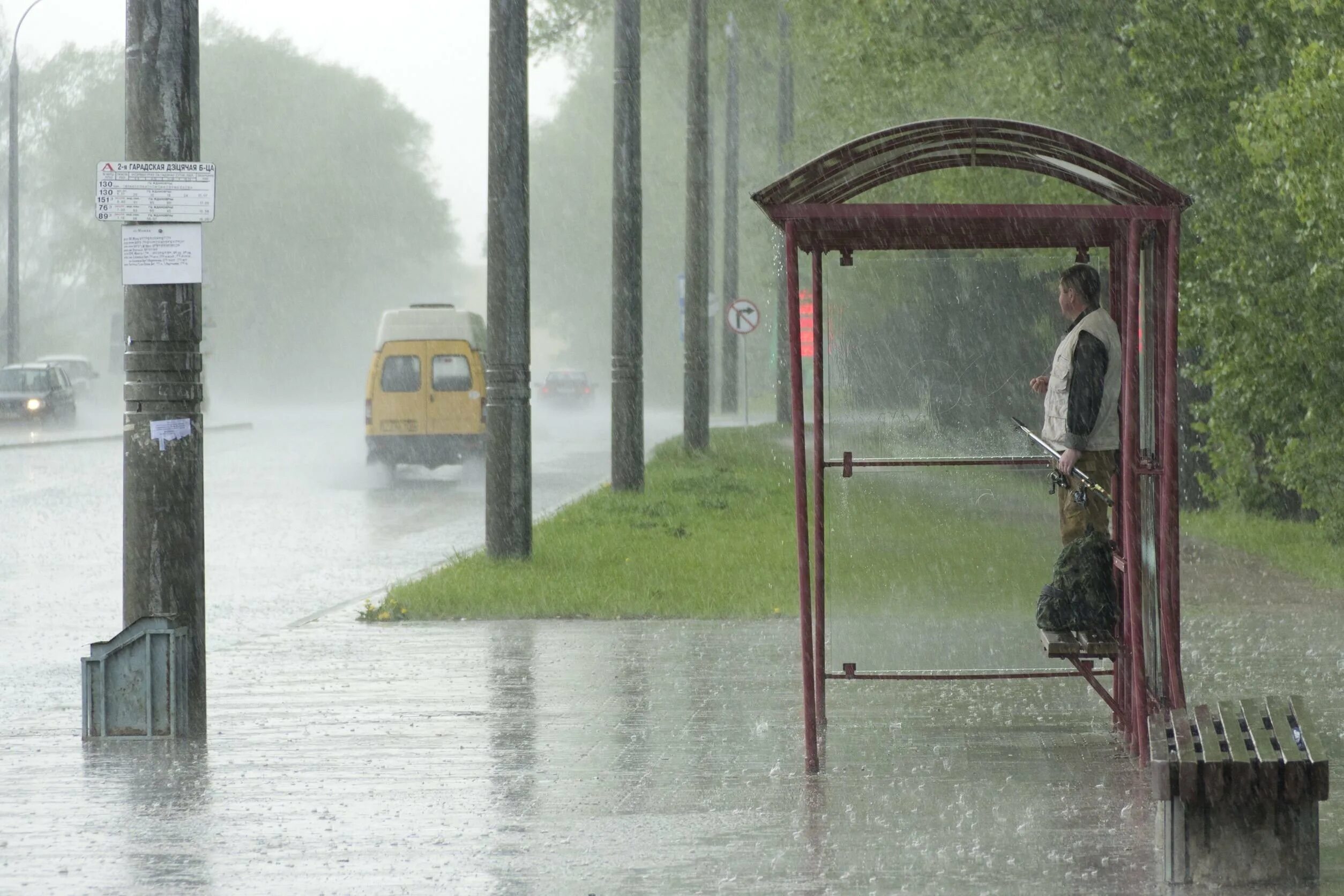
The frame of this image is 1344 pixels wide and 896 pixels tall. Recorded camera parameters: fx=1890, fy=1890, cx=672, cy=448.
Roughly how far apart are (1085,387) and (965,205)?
36.5 inches

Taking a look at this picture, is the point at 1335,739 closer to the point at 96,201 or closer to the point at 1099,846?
the point at 1099,846

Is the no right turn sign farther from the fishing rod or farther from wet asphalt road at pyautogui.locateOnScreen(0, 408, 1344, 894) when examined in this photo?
the fishing rod

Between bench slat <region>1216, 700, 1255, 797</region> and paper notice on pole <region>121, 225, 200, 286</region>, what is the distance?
15.0ft

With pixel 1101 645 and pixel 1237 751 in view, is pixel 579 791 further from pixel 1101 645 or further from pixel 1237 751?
pixel 1237 751

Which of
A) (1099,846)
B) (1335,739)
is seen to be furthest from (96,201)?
(1335,739)

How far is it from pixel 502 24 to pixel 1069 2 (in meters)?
6.33

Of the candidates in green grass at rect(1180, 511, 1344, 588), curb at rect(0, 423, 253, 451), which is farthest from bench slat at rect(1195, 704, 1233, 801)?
curb at rect(0, 423, 253, 451)

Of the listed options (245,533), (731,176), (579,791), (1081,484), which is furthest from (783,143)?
(579,791)

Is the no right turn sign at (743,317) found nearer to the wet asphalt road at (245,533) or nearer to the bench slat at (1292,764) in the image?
the wet asphalt road at (245,533)

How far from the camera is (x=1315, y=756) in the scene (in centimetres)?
555

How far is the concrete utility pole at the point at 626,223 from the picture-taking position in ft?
69.5

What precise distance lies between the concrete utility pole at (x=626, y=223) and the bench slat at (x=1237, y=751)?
50.0 feet

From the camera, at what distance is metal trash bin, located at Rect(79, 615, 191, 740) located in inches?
316

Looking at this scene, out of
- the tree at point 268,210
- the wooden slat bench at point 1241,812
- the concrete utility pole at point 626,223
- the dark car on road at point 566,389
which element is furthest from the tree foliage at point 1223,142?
the tree at point 268,210
